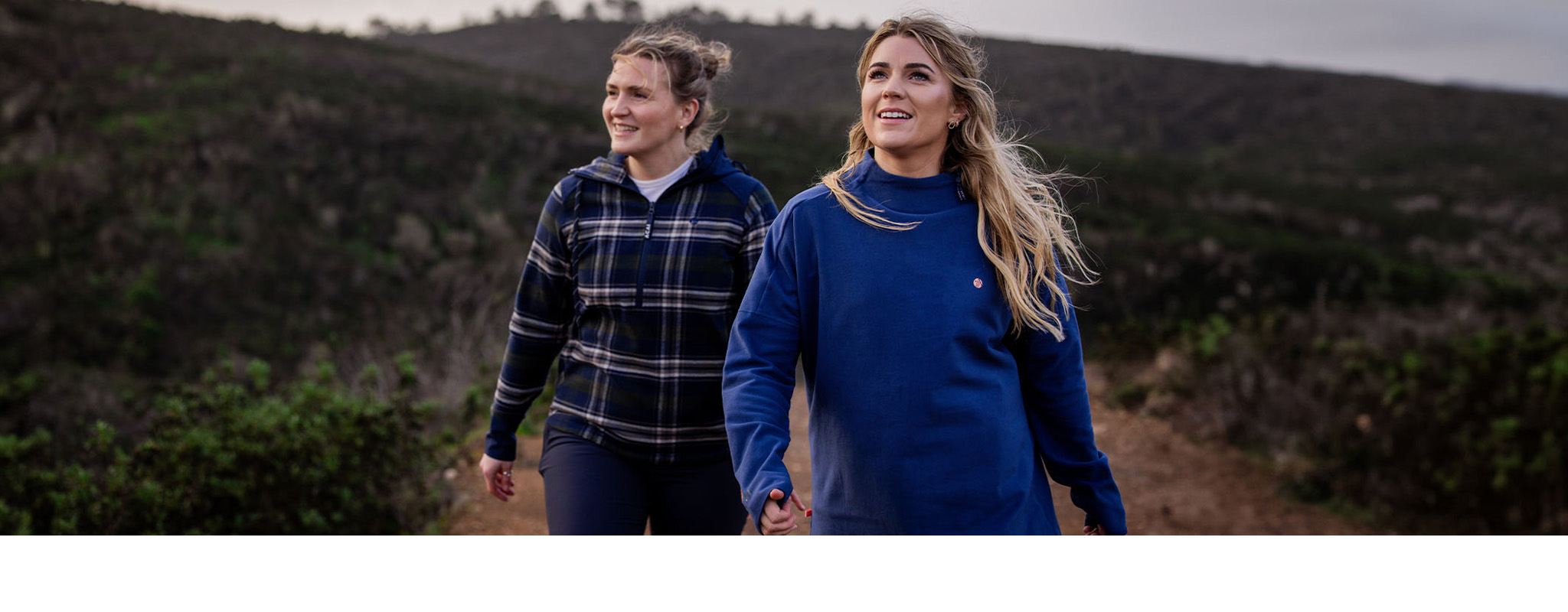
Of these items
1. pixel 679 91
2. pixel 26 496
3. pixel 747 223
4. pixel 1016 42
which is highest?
pixel 1016 42

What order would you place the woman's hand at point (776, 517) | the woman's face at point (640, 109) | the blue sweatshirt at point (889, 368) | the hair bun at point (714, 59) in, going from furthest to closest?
the hair bun at point (714, 59) → the woman's face at point (640, 109) → the blue sweatshirt at point (889, 368) → the woman's hand at point (776, 517)

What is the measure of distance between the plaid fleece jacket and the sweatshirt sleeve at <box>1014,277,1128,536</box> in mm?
767

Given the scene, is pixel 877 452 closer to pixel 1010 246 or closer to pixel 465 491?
pixel 1010 246

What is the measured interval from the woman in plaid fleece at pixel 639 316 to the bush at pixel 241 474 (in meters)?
2.27

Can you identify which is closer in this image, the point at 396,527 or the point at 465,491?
the point at 396,527

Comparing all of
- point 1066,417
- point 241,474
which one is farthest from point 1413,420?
point 241,474

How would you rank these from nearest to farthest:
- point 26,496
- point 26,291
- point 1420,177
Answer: point 26,496 → point 26,291 → point 1420,177

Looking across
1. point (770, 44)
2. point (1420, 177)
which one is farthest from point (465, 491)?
point (770, 44)

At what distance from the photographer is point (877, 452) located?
1.66 meters

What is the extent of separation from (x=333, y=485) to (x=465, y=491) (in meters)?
1.03

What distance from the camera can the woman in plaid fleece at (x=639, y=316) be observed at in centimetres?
225

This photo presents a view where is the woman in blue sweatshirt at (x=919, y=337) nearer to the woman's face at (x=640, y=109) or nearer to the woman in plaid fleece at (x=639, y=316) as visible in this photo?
the woman in plaid fleece at (x=639, y=316)

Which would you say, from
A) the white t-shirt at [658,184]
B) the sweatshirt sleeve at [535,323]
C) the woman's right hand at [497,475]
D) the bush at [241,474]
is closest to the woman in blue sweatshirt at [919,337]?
the white t-shirt at [658,184]

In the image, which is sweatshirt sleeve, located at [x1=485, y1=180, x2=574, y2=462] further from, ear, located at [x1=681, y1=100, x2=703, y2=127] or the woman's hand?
the woman's hand
